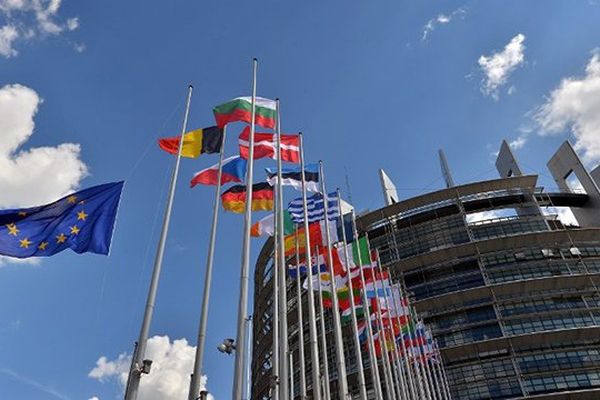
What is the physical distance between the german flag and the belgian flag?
3038mm

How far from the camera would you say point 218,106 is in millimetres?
18734

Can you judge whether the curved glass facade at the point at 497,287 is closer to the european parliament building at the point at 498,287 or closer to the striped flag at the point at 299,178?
the european parliament building at the point at 498,287

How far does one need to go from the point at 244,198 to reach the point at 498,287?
124 ft

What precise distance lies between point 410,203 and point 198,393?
5063 centimetres

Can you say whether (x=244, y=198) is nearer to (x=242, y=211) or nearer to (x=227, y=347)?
(x=242, y=211)

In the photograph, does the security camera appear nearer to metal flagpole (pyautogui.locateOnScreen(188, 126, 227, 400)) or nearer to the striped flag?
metal flagpole (pyautogui.locateOnScreen(188, 126, 227, 400))

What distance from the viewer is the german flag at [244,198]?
20578 millimetres

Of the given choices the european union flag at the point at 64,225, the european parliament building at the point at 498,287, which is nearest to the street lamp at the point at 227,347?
the european union flag at the point at 64,225

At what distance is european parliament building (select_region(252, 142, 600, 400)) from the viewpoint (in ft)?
151

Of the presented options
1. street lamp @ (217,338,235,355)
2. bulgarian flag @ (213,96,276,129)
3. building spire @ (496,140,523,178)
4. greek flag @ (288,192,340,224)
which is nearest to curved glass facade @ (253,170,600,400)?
building spire @ (496,140,523,178)

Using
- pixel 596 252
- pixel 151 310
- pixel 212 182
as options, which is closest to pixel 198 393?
pixel 151 310

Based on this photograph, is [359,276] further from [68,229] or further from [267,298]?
[267,298]

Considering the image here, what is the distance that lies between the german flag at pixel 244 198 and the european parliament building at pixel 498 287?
99.2ft

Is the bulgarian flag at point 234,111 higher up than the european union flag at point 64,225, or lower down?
higher up
